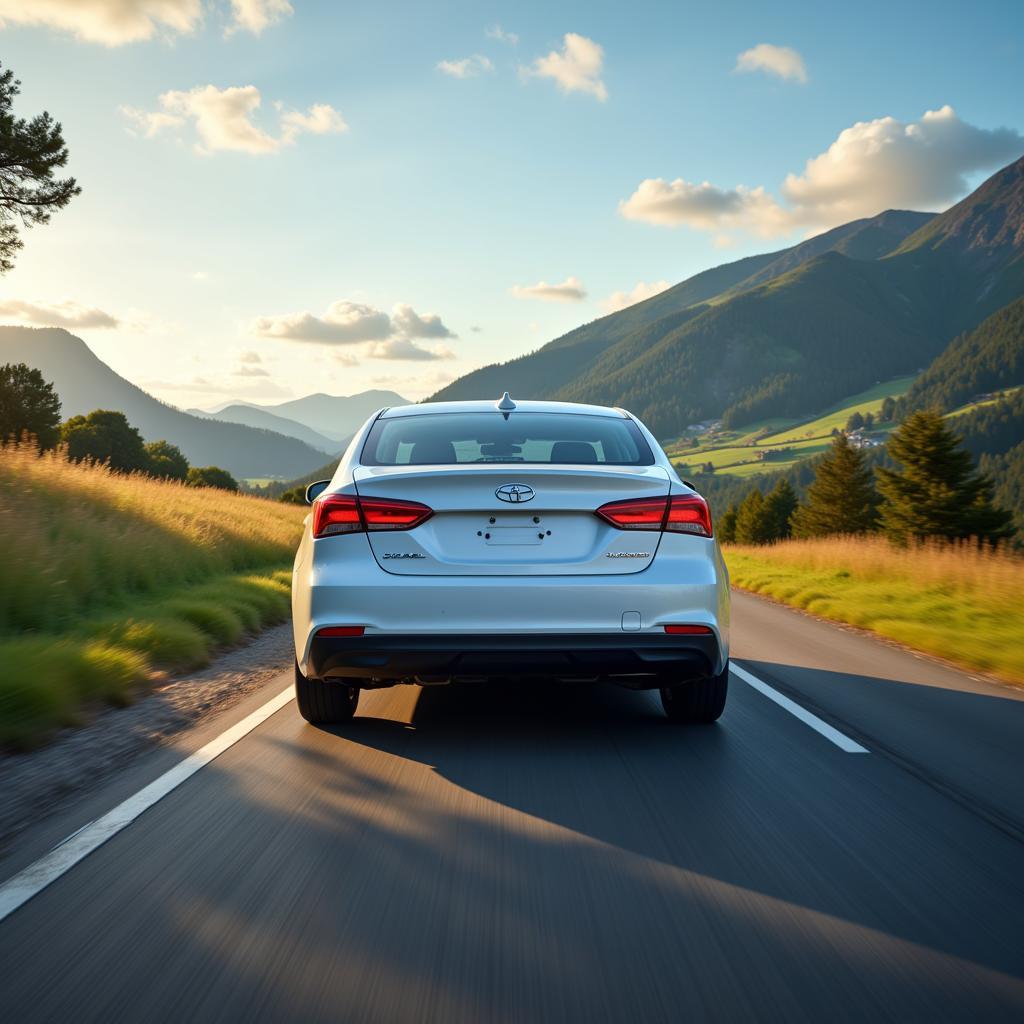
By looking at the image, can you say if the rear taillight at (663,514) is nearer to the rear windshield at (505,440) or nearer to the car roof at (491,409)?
the rear windshield at (505,440)

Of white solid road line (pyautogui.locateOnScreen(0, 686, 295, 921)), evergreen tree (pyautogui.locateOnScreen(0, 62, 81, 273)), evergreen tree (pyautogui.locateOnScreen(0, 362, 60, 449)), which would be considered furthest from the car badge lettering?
evergreen tree (pyautogui.locateOnScreen(0, 362, 60, 449))

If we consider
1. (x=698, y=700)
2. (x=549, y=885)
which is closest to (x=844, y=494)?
(x=698, y=700)

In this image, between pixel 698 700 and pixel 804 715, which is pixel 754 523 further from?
pixel 698 700

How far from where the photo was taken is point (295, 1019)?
2.21 m

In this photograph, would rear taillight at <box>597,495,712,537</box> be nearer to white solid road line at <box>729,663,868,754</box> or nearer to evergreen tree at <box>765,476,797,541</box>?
white solid road line at <box>729,663,868,754</box>

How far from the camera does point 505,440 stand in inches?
209

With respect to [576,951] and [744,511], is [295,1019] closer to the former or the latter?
[576,951]

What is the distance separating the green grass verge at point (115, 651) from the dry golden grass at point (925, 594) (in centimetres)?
650

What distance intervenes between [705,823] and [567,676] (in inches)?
42.6

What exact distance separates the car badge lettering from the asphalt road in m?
1.23

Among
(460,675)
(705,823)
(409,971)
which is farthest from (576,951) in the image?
(460,675)

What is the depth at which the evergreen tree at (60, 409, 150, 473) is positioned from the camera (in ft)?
202

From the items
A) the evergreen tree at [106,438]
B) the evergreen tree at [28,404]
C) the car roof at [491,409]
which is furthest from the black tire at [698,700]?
the evergreen tree at [106,438]

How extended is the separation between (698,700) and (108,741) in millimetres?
3089
